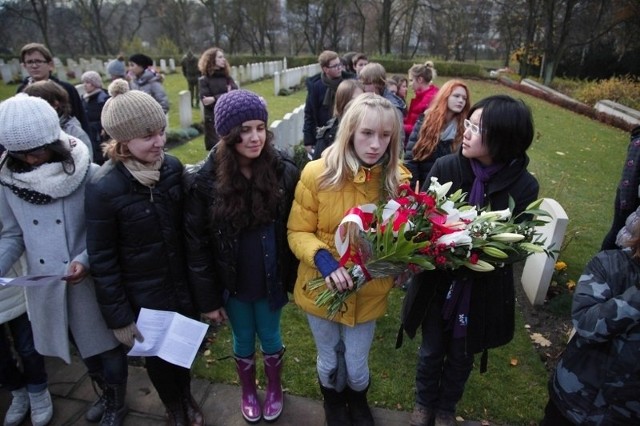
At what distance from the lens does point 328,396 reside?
2.65 m

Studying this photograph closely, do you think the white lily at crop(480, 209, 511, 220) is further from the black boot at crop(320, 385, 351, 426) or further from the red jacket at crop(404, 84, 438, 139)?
the red jacket at crop(404, 84, 438, 139)

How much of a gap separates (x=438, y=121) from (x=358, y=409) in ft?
8.55

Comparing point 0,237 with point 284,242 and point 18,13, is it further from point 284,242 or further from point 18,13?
point 18,13

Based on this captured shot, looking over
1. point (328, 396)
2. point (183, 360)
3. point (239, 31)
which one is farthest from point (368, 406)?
point (239, 31)

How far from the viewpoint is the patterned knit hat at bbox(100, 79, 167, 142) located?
2084 mm

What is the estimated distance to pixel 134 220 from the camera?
2158 millimetres

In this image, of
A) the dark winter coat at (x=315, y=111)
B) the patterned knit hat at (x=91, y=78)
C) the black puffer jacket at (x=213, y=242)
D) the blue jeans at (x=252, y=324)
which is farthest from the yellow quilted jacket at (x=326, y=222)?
the patterned knit hat at (x=91, y=78)

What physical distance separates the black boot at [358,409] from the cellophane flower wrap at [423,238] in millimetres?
861

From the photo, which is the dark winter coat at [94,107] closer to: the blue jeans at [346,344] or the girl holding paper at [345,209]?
the girl holding paper at [345,209]

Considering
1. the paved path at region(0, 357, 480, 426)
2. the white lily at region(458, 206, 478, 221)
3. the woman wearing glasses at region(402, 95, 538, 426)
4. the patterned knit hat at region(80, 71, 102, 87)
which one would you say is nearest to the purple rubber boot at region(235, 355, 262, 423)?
the paved path at region(0, 357, 480, 426)

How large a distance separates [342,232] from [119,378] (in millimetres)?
1749

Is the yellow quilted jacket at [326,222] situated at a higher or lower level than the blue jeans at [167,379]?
higher

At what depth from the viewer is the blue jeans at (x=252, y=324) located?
8.49 feet

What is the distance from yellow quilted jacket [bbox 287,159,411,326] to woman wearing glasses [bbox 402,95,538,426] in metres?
0.29
